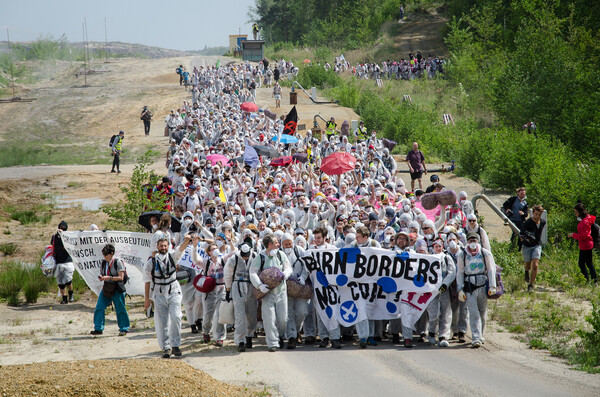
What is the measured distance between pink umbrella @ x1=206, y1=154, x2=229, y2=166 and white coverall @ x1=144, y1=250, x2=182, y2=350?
1109cm

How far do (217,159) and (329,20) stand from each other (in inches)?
2862

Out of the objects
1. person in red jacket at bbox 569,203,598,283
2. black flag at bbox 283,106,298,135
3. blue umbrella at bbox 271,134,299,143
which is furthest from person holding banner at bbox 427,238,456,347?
black flag at bbox 283,106,298,135

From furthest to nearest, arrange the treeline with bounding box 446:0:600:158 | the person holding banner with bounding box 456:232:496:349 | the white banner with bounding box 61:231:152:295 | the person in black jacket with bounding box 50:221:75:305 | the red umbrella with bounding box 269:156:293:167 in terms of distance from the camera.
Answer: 1. the treeline with bounding box 446:0:600:158
2. the red umbrella with bounding box 269:156:293:167
3. the person in black jacket with bounding box 50:221:75:305
4. the white banner with bounding box 61:231:152:295
5. the person holding banner with bounding box 456:232:496:349

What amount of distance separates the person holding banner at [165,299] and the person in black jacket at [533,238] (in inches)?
284

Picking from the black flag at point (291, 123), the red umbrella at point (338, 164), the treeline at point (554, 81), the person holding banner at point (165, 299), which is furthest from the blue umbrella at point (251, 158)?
the treeline at point (554, 81)

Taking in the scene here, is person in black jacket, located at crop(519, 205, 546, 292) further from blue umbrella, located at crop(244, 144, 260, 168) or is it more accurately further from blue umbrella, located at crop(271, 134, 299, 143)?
blue umbrella, located at crop(271, 134, 299, 143)

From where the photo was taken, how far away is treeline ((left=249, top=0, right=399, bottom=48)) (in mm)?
82812

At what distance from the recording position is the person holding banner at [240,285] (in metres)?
10.6

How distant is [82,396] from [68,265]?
765 centimetres

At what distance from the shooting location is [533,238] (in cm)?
1381

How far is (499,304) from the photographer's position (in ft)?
43.1

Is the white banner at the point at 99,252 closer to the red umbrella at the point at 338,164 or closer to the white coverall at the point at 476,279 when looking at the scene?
the red umbrella at the point at 338,164

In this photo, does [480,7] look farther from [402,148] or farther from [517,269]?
[517,269]

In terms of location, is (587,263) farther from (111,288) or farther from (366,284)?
(111,288)
